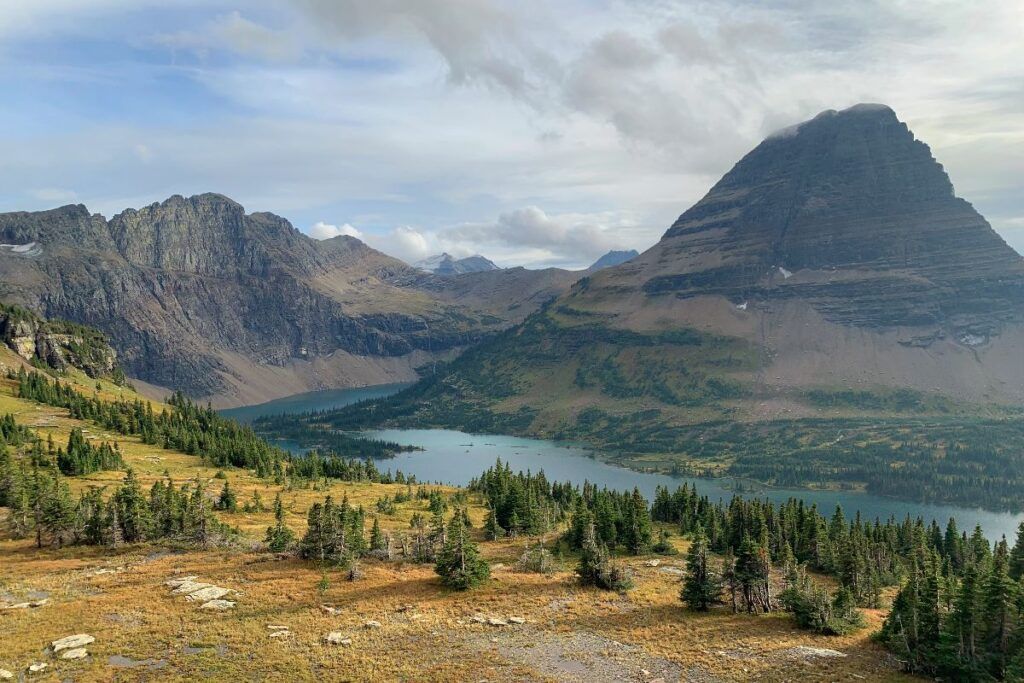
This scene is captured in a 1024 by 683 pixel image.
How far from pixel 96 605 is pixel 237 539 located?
84.4 ft

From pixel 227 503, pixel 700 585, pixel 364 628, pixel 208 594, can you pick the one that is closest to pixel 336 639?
pixel 364 628

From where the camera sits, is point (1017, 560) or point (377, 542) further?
point (1017, 560)

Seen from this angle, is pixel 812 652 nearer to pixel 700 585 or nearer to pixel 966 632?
pixel 966 632

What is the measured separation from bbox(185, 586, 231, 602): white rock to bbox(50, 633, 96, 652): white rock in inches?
404

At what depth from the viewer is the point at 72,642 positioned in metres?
49.4

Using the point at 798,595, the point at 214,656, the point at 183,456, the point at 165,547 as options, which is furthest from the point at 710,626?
the point at 183,456

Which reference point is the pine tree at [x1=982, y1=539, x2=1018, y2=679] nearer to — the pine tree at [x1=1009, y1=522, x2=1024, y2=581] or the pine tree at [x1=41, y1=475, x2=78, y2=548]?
the pine tree at [x1=1009, y1=522, x2=1024, y2=581]

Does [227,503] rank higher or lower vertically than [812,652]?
lower

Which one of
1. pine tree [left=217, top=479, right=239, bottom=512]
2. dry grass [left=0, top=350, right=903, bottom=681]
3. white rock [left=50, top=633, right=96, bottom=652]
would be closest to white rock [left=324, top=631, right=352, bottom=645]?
dry grass [left=0, top=350, right=903, bottom=681]

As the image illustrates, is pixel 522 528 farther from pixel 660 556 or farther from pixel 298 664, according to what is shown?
pixel 298 664

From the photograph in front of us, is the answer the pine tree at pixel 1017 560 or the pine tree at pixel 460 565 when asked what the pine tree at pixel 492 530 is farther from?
the pine tree at pixel 1017 560

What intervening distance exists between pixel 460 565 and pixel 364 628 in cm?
1445

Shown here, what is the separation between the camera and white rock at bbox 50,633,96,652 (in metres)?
48.7

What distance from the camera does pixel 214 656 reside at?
4856 centimetres
